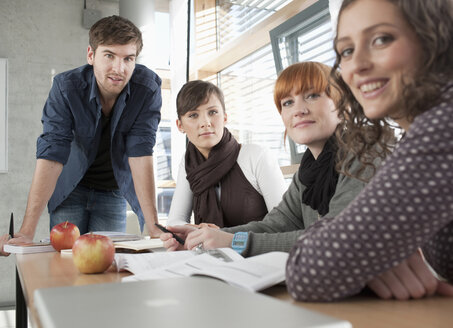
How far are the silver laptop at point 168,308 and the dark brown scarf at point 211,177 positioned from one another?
58.6 inches

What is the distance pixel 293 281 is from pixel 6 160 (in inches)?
165

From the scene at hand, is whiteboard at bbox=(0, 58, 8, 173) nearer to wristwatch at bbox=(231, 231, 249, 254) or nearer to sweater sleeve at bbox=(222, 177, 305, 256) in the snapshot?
sweater sleeve at bbox=(222, 177, 305, 256)

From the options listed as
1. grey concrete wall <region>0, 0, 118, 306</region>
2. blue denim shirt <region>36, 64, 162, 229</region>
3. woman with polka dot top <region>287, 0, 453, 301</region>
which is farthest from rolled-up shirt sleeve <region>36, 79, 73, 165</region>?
grey concrete wall <region>0, 0, 118, 306</region>

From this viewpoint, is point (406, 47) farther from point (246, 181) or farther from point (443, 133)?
point (246, 181)

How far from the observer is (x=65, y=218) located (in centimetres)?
213

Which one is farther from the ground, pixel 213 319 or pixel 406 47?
pixel 406 47

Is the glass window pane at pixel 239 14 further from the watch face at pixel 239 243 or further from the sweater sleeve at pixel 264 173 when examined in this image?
the watch face at pixel 239 243

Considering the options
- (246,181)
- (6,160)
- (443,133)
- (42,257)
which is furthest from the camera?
(6,160)

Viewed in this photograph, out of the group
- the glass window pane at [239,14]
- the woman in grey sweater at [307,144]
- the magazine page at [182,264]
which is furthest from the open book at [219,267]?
the glass window pane at [239,14]

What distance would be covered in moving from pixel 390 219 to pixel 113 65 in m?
1.60

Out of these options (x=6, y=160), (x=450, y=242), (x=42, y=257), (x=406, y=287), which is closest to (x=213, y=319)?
(x=406, y=287)

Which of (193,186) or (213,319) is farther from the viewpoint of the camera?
(193,186)

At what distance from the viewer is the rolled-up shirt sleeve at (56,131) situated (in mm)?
1966

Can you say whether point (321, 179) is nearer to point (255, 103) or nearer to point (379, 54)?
point (379, 54)
